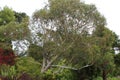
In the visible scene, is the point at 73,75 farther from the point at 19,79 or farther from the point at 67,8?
the point at 19,79

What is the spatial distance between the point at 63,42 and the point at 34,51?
203 centimetres

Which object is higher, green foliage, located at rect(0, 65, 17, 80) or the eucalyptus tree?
the eucalyptus tree

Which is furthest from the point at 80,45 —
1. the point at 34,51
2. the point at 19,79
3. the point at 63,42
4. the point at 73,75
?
the point at 19,79

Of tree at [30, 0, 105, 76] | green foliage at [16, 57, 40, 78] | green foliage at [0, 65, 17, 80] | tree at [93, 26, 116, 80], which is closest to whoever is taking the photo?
green foliage at [0, 65, 17, 80]

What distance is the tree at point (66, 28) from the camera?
24734 millimetres

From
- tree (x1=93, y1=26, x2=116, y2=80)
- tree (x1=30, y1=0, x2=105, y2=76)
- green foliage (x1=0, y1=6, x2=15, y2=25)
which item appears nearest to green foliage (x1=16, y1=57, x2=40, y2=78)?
tree (x1=30, y1=0, x2=105, y2=76)

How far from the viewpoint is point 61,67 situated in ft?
82.2

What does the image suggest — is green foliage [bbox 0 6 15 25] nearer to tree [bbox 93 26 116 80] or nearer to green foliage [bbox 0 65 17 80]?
tree [bbox 93 26 116 80]

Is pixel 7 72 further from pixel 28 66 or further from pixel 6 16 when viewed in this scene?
pixel 6 16

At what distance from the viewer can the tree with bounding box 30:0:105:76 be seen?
24734 mm

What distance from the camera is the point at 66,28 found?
25.1 meters

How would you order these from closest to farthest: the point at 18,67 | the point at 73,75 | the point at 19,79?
1. the point at 19,79
2. the point at 18,67
3. the point at 73,75

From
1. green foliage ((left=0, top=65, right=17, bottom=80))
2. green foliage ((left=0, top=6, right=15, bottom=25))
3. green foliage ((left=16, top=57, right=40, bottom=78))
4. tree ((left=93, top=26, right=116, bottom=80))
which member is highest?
green foliage ((left=0, top=6, right=15, bottom=25))

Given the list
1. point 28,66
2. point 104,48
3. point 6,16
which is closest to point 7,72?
point 28,66
